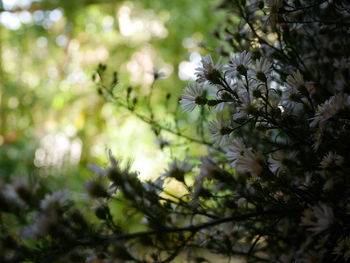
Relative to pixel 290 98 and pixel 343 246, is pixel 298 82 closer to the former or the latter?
pixel 290 98

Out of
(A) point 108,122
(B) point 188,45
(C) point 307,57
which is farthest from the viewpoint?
(A) point 108,122

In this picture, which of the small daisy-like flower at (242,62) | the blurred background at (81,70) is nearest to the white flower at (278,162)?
the small daisy-like flower at (242,62)

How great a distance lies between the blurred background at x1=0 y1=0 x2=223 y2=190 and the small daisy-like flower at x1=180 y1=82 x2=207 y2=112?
1392mm

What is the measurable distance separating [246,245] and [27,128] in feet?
6.16

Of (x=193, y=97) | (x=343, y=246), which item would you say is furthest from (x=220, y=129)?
(x=343, y=246)

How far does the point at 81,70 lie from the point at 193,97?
200 cm

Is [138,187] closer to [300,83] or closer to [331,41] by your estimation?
[300,83]

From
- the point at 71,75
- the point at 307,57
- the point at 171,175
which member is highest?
the point at 71,75

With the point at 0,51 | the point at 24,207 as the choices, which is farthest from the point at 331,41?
the point at 0,51

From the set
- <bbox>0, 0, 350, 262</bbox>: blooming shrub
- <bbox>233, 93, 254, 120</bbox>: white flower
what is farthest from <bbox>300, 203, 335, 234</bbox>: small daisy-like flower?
<bbox>233, 93, 254, 120</bbox>: white flower

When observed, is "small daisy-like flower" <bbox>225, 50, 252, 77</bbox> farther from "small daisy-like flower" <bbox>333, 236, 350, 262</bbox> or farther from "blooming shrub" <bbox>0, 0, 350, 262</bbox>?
"small daisy-like flower" <bbox>333, 236, 350, 262</bbox>

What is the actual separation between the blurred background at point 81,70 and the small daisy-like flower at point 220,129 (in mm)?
1405

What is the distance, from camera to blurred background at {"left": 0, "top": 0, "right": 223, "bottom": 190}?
75.4 inches

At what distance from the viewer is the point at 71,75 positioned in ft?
7.55
